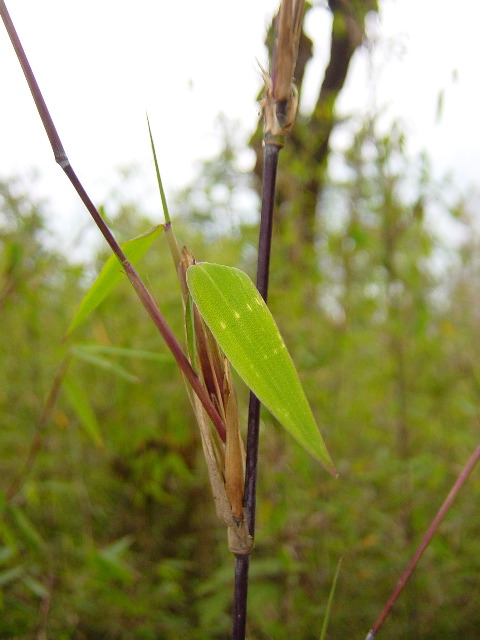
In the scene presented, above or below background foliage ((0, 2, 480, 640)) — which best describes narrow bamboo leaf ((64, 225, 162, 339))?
above

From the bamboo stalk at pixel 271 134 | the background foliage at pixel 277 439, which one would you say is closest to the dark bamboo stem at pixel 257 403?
the bamboo stalk at pixel 271 134

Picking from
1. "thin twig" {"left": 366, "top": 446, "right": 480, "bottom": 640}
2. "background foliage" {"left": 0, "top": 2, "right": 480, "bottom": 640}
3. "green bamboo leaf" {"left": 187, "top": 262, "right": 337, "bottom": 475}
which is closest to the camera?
"green bamboo leaf" {"left": 187, "top": 262, "right": 337, "bottom": 475}

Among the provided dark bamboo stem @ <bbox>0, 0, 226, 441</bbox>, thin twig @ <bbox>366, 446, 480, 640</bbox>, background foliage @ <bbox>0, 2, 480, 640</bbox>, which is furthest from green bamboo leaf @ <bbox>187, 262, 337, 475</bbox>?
background foliage @ <bbox>0, 2, 480, 640</bbox>

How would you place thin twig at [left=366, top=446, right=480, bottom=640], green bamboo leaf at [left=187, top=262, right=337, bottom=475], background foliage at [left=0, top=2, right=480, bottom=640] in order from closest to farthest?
green bamboo leaf at [left=187, top=262, right=337, bottom=475] → thin twig at [left=366, top=446, right=480, bottom=640] → background foliage at [left=0, top=2, right=480, bottom=640]

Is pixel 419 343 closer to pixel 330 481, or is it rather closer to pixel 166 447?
pixel 330 481

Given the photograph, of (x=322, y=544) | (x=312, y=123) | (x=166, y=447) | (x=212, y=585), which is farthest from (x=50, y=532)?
(x=312, y=123)

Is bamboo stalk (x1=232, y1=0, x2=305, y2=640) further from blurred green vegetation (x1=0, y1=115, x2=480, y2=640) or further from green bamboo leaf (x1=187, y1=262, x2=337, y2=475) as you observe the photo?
blurred green vegetation (x1=0, y1=115, x2=480, y2=640)
